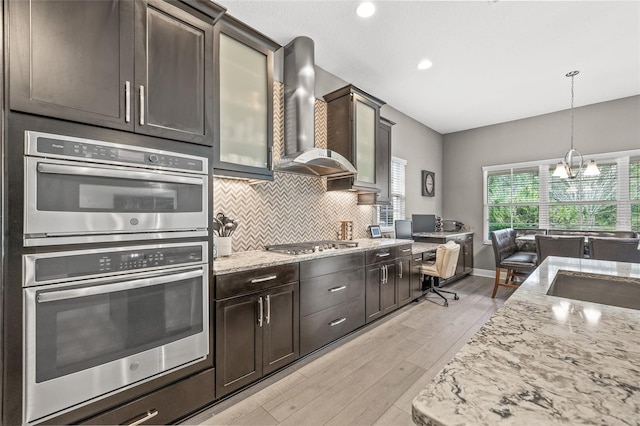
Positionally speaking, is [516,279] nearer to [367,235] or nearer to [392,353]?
[367,235]

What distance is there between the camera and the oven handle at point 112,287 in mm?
1239

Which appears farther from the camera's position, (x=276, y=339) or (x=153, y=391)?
(x=276, y=339)

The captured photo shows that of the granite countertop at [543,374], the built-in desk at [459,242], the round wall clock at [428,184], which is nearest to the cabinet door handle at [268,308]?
the granite countertop at [543,374]

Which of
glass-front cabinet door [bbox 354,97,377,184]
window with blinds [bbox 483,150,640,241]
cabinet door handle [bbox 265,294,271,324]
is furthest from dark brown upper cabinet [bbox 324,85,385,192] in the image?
window with blinds [bbox 483,150,640,241]

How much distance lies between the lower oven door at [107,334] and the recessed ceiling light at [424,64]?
3.31m

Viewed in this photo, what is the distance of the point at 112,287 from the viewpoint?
4.52 feet

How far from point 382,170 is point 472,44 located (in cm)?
168

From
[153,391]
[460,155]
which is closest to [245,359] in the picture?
[153,391]

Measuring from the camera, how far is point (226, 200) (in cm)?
251

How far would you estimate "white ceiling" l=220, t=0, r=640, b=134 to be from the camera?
2.45 m

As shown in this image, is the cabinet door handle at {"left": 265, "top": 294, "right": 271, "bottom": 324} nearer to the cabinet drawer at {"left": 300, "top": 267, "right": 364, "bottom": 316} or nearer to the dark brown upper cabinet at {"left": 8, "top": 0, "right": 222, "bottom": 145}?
the cabinet drawer at {"left": 300, "top": 267, "right": 364, "bottom": 316}

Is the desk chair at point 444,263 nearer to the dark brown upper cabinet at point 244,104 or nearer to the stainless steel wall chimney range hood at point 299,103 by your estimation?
the stainless steel wall chimney range hood at point 299,103

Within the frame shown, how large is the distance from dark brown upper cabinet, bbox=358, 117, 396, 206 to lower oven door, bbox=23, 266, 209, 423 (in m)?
2.61

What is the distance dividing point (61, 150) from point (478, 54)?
3828 mm
